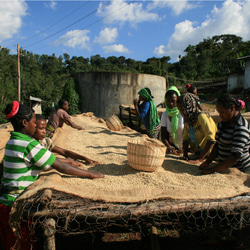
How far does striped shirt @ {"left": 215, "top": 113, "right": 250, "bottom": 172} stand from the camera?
2053 mm

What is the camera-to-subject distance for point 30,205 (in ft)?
5.28

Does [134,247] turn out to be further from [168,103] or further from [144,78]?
[144,78]

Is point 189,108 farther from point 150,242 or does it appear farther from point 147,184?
point 150,242

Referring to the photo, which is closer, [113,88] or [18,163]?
[18,163]

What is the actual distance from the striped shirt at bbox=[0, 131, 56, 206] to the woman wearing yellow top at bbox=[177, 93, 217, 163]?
167cm

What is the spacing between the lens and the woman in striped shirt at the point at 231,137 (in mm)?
2061

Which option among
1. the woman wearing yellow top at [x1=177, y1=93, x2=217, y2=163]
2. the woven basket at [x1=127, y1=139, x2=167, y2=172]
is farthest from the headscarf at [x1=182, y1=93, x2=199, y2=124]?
the woven basket at [x1=127, y1=139, x2=167, y2=172]

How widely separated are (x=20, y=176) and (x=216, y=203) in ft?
5.01

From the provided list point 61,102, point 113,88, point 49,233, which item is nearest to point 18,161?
point 49,233

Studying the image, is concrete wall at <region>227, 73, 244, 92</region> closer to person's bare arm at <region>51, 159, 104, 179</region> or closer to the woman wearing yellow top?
the woman wearing yellow top

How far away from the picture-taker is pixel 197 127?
2725mm

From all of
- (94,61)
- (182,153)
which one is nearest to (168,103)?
(182,153)

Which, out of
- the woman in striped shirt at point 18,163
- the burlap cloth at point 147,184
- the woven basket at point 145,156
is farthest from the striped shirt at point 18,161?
the woven basket at point 145,156

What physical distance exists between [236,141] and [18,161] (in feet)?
6.15
